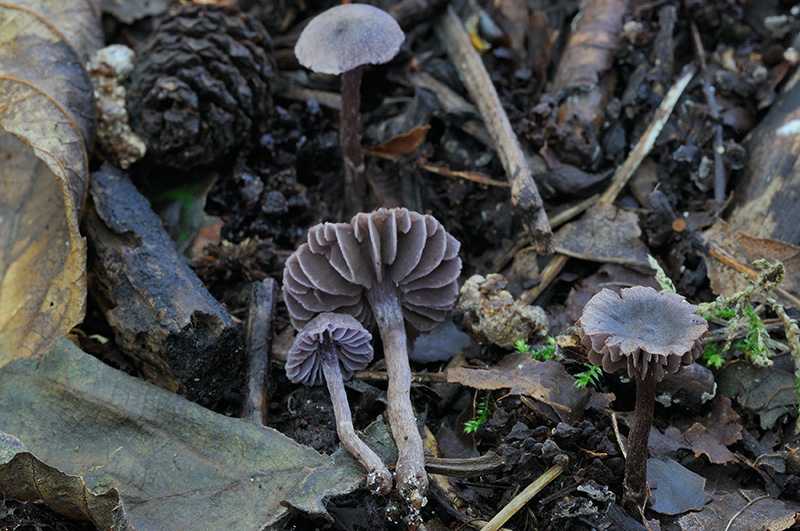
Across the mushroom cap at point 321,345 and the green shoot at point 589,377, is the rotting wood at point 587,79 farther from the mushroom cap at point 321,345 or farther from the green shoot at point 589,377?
the mushroom cap at point 321,345

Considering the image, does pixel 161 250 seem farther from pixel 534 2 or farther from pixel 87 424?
pixel 534 2

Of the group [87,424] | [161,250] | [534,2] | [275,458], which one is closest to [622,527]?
[275,458]

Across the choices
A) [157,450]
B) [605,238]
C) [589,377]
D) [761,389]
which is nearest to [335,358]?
[157,450]

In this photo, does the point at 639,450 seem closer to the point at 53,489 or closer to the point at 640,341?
the point at 640,341

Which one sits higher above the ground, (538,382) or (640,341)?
(640,341)

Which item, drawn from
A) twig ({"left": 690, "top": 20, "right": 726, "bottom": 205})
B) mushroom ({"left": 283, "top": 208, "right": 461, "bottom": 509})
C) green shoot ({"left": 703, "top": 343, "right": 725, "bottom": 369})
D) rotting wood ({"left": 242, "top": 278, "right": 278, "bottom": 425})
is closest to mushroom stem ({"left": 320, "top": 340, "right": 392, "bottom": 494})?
mushroom ({"left": 283, "top": 208, "right": 461, "bottom": 509})

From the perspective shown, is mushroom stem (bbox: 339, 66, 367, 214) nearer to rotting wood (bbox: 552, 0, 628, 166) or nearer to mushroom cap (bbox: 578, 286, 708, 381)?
rotting wood (bbox: 552, 0, 628, 166)

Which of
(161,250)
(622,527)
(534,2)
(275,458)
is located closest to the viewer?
(622,527)
